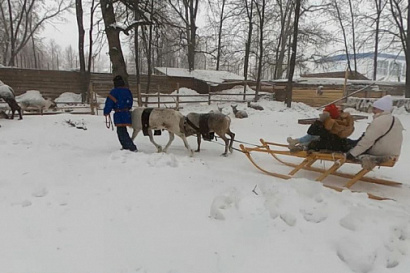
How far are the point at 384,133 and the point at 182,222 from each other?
317 cm

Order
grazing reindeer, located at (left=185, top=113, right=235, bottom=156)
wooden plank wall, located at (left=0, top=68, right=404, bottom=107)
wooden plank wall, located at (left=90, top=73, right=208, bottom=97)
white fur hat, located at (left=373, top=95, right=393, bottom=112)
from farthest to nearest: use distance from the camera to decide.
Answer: wooden plank wall, located at (left=90, top=73, right=208, bottom=97) → wooden plank wall, located at (left=0, top=68, right=404, bottom=107) → grazing reindeer, located at (left=185, top=113, right=235, bottom=156) → white fur hat, located at (left=373, top=95, right=393, bottom=112)

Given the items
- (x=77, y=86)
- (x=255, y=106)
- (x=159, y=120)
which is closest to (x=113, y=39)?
(x=159, y=120)

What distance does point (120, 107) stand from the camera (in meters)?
6.12

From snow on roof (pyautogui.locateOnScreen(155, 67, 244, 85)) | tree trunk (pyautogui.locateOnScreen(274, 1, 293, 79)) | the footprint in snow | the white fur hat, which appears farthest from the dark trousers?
tree trunk (pyautogui.locateOnScreen(274, 1, 293, 79))

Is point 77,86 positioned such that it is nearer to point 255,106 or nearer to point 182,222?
point 255,106

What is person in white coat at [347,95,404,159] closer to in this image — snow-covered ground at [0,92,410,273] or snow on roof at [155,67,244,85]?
snow-covered ground at [0,92,410,273]

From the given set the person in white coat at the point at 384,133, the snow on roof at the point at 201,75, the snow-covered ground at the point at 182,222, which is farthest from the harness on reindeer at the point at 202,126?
the snow on roof at the point at 201,75

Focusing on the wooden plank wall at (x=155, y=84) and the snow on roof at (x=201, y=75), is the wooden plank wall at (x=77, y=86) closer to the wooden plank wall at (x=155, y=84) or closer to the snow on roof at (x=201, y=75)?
the wooden plank wall at (x=155, y=84)

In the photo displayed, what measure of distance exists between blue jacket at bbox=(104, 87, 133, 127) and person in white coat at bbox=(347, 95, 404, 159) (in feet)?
14.5

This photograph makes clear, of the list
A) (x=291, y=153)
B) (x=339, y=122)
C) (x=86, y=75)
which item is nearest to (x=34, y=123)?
(x=291, y=153)

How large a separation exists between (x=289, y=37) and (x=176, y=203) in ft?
119

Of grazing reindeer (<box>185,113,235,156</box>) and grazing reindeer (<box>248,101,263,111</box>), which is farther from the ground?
grazing reindeer (<box>248,101,263,111</box>)

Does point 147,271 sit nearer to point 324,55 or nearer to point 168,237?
point 168,237

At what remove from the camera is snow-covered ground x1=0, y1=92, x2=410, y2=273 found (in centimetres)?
263
